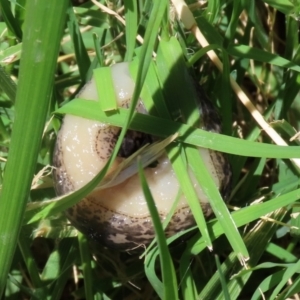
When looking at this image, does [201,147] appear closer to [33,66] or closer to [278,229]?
[278,229]

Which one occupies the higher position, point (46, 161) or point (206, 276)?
point (46, 161)

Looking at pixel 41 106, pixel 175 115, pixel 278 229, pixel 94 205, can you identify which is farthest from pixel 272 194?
pixel 41 106

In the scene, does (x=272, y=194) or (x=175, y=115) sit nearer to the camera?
(x=175, y=115)

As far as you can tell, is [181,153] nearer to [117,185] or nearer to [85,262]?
[117,185]

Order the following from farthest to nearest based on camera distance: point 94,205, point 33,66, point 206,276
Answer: point 206,276, point 94,205, point 33,66

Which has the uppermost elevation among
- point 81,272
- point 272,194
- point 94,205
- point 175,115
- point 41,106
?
point 41,106

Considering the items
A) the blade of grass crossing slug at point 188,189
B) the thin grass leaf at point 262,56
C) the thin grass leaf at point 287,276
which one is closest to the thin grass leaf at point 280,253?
the thin grass leaf at point 287,276

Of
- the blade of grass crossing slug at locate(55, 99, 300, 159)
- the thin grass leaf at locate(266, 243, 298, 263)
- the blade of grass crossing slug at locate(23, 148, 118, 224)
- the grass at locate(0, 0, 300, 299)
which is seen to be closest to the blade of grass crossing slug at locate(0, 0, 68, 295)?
the grass at locate(0, 0, 300, 299)
